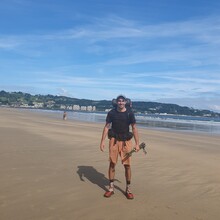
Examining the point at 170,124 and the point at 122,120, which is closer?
the point at 122,120

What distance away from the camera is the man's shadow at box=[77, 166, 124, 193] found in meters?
8.28

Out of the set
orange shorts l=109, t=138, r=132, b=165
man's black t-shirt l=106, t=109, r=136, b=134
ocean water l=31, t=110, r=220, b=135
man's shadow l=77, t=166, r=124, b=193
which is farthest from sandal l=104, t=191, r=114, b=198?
ocean water l=31, t=110, r=220, b=135

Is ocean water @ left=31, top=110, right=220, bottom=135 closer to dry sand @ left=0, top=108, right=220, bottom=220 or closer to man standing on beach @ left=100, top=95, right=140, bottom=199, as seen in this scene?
dry sand @ left=0, top=108, right=220, bottom=220

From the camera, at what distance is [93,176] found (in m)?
9.09

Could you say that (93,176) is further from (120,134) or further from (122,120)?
(122,120)

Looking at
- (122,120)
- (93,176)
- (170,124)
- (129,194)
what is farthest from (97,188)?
(170,124)

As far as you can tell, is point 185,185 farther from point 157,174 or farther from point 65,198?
point 65,198

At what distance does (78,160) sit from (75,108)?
187274mm

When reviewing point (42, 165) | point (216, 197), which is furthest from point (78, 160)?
point (216, 197)

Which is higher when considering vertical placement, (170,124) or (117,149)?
(117,149)

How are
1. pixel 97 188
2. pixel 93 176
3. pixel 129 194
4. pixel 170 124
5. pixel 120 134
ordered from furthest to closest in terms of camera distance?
pixel 170 124
pixel 93 176
pixel 97 188
pixel 120 134
pixel 129 194

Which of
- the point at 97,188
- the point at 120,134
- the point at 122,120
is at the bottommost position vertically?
the point at 97,188

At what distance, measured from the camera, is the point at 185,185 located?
27.7ft

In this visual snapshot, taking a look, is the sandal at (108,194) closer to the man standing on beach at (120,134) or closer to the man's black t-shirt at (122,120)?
the man standing on beach at (120,134)
